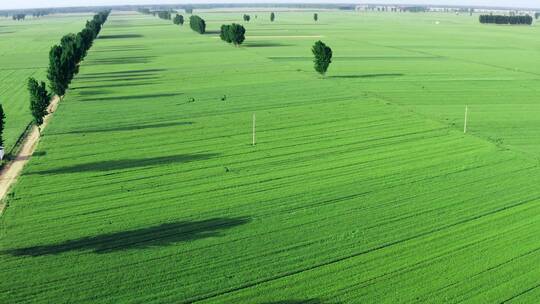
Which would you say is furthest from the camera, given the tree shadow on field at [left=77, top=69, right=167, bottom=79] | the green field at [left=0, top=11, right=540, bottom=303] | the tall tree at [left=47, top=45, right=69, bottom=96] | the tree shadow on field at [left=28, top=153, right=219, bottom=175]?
the tree shadow on field at [left=77, top=69, right=167, bottom=79]

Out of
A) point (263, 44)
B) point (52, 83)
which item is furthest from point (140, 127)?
point (263, 44)

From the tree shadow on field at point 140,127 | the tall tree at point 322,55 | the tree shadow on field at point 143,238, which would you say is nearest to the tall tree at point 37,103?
the tree shadow on field at point 140,127

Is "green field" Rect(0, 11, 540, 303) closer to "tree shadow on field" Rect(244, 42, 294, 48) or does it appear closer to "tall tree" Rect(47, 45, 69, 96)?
"tall tree" Rect(47, 45, 69, 96)

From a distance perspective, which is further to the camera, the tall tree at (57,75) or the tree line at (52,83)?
the tall tree at (57,75)

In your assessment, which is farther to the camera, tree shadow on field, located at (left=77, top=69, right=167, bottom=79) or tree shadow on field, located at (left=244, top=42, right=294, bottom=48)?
tree shadow on field, located at (left=244, top=42, right=294, bottom=48)

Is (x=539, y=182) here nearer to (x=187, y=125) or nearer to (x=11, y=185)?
(x=187, y=125)

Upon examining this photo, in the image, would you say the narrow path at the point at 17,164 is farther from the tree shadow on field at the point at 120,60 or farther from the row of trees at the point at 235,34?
the row of trees at the point at 235,34

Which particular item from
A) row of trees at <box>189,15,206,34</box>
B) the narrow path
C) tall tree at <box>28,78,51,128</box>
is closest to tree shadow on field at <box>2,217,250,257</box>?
the narrow path

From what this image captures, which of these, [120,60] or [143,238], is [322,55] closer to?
[120,60]
